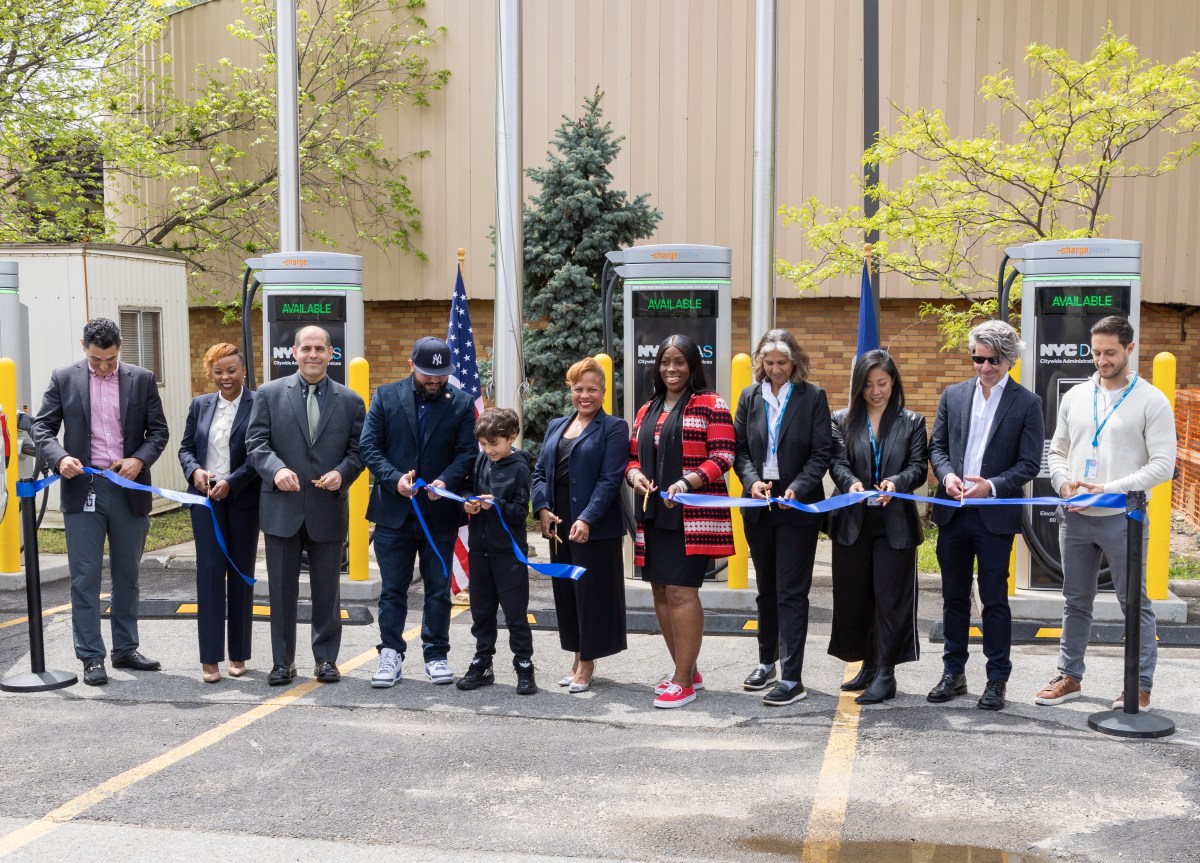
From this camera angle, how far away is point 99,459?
22.4ft

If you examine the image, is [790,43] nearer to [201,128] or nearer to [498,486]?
[201,128]

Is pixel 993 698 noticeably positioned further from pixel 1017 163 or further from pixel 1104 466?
pixel 1017 163

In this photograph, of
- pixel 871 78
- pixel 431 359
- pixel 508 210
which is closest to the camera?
pixel 431 359

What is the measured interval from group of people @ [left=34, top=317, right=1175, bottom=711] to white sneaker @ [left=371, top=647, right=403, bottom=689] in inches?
0.5

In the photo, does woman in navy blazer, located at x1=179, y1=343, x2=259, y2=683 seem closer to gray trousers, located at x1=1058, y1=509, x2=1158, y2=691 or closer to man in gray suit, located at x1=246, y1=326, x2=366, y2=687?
man in gray suit, located at x1=246, y1=326, x2=366, y2=687

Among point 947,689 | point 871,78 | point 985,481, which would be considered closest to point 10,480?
point 947,689

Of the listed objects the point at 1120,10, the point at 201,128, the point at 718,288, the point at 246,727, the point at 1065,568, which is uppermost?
the point at 1120,10

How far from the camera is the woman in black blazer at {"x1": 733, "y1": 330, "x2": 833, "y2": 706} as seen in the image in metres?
6.24

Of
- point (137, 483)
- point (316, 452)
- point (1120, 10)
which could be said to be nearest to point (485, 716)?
point (316, 452)

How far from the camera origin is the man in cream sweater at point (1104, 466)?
5.86 meters

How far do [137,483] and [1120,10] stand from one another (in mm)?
12693

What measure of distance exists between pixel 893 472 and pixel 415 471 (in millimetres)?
2463

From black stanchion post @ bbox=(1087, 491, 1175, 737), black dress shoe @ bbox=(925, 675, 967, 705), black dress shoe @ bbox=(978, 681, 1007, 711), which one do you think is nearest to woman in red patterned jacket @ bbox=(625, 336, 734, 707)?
black dress shoe @ bbox=(925, 675, 967, 705)

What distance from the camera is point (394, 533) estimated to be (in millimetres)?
6645
